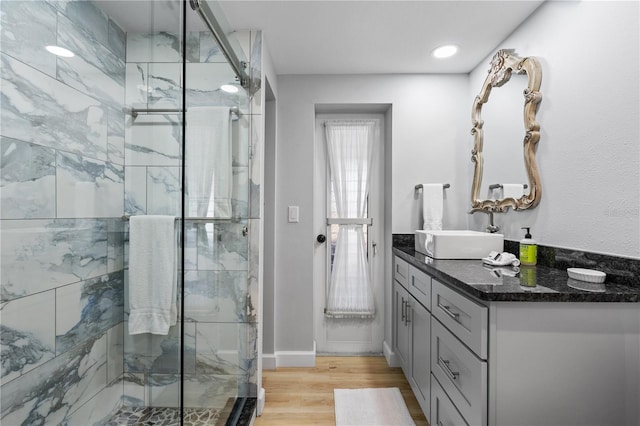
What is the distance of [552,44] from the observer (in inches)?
65.4

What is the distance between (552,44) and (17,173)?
2.21 meters

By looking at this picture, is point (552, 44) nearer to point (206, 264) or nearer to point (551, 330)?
point (551, 330)

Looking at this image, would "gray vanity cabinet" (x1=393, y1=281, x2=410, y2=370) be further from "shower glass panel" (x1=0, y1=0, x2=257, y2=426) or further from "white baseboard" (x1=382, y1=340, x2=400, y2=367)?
"shower glass panel" (x1=0, y1=0, x2=257, y2=426)

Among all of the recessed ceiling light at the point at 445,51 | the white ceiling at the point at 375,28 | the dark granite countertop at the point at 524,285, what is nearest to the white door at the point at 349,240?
the white ceiling at the point at 375,28

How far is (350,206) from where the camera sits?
2795 mm

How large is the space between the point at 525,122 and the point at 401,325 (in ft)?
4.95

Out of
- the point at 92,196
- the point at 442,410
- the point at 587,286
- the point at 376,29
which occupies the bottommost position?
the point at 442,410

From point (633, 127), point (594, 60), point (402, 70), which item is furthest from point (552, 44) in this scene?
point (402, 70)

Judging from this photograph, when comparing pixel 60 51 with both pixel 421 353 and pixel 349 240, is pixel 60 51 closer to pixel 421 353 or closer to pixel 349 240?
pixel 421 353

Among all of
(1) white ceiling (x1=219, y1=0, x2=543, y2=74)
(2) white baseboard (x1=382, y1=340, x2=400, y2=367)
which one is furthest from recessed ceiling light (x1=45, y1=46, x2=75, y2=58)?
(2) white baseboard (x1=382, y1=340, x2=400, y2=367)

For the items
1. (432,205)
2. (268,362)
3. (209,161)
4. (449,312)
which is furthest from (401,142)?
(268,362)

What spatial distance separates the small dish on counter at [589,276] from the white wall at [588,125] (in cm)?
12

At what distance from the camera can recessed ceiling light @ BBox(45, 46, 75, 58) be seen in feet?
2.44

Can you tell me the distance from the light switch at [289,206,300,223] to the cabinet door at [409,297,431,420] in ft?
3.46
